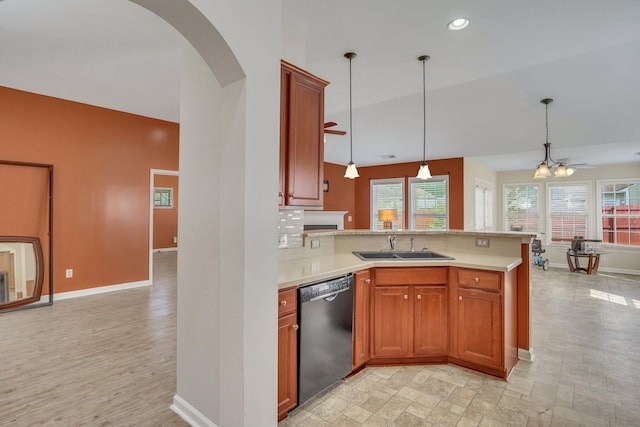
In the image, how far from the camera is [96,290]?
15.6 feet

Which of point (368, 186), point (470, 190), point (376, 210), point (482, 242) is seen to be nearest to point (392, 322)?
point (482, 242)

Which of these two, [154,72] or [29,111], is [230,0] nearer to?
[154,72]

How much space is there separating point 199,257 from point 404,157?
6.41 m

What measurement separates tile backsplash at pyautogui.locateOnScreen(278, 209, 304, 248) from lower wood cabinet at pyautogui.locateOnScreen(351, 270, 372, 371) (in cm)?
69

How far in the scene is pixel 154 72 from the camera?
3.69m

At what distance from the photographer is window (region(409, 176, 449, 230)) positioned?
7.28 meters

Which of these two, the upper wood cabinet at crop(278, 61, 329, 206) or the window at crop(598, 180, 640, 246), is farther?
the window at crop(598, 180, 640, 246)

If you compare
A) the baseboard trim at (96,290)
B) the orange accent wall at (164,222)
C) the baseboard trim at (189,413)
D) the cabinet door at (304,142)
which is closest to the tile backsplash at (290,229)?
the cabinet door at (304,142)

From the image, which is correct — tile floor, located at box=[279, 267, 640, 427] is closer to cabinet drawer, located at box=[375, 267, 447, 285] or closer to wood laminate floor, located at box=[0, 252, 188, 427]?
cabinet drawer, located at box=[375, 267, 447, 285]

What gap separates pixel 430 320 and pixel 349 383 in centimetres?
88

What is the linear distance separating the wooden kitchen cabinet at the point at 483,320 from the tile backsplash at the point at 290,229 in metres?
1.42

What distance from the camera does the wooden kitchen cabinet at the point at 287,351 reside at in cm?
187

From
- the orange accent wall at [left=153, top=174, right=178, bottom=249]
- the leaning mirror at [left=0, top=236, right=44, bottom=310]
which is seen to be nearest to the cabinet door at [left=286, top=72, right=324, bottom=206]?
the leaning mirror at [left=0, top=236, right=44, bottom=310]

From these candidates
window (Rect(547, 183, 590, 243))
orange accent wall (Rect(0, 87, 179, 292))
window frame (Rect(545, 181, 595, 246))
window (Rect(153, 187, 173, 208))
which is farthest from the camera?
window (Rect(153, 187, 173, 208))
